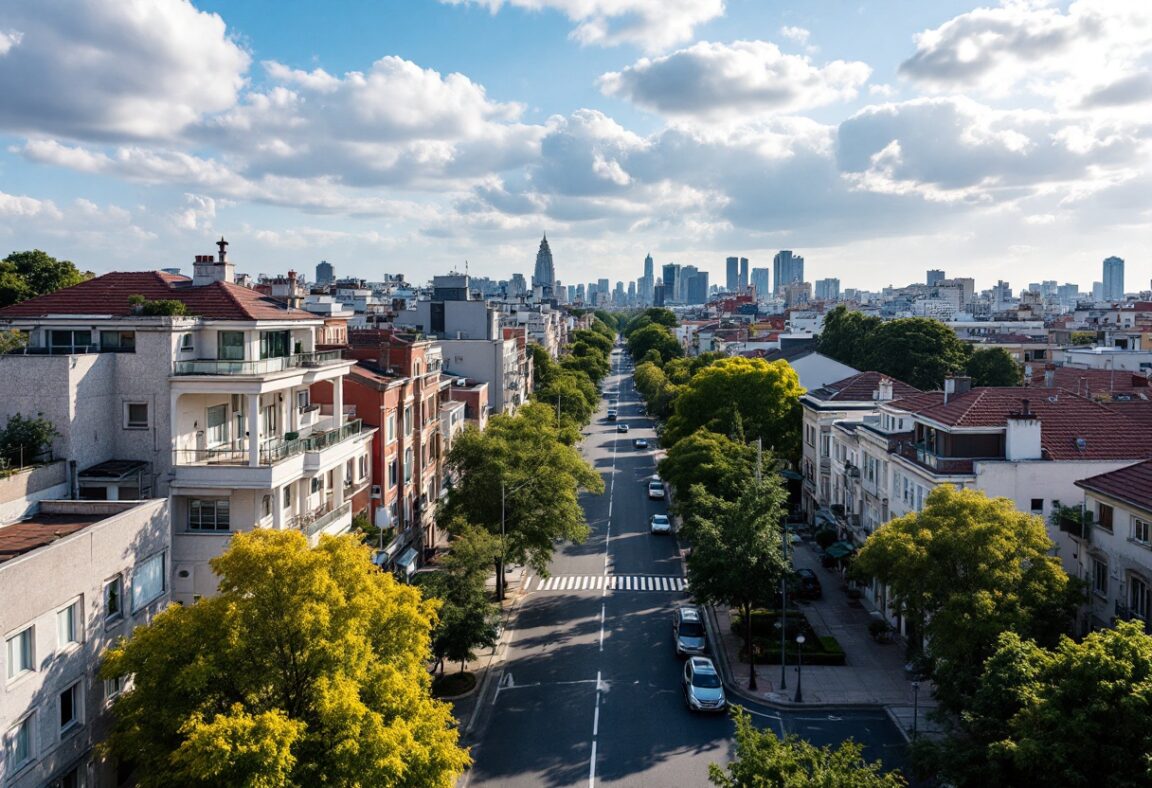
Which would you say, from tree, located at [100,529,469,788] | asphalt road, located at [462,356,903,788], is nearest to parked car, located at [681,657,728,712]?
asphalt road, located at [462,356,903,788]

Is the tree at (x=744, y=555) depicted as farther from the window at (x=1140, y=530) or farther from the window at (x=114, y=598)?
the window at (x=114, y=598)

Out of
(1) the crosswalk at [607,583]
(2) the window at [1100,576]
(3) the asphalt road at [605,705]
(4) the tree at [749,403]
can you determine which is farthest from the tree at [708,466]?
(2) the window at [1100,576]

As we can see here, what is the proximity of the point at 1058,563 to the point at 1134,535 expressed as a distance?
3245 mm

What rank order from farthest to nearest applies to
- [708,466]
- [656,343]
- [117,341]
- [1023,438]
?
[656,343] → [708,466] → [1023,438] → [117,341]

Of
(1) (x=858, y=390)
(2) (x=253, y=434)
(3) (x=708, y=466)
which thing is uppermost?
(2) (x=253, y=434)

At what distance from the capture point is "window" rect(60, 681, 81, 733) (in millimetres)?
22125

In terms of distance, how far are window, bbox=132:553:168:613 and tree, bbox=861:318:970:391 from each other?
75.8m

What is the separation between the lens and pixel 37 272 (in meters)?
53.8

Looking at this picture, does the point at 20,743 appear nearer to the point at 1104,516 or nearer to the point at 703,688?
the point at 703,688

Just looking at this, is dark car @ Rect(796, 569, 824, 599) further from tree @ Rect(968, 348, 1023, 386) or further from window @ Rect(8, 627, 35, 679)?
tree @ Rect(968, 348, 1023, 386)

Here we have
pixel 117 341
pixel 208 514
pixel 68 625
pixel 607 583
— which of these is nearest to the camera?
pixel 68 625

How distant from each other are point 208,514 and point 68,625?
8.96 m

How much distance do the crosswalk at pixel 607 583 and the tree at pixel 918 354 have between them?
46480 mm

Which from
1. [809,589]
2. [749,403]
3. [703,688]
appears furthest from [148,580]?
[749,403]
